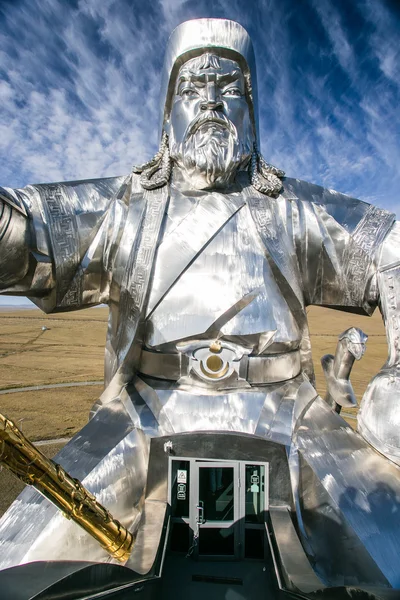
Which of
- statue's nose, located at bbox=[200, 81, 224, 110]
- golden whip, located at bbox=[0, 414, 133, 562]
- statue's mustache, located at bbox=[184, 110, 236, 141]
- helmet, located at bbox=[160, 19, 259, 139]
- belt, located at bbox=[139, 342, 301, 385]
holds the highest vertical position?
helmet, located at bbox=[160, 19, 259, 139]

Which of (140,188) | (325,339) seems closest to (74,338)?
(325,339)

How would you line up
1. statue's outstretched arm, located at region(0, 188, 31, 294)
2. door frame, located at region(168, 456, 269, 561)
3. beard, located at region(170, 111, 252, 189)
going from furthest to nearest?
beard, located at region(170, 111, 252, 189), statue's outstretched arm, located at region(0, 188, 31, 294), door frame, located at region(168, 456, 269, 561)

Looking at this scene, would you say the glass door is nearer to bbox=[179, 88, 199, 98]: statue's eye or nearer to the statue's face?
the statue's face

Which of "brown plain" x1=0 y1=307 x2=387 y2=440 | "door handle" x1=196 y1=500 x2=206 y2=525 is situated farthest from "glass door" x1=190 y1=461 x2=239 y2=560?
"brown plain" x1=0 y1=307 x2=387 y2=440

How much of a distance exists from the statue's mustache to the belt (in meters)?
1.28

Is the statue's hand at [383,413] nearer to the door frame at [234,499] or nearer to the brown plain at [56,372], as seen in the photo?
the door frame at [234,499]

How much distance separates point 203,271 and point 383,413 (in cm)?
120

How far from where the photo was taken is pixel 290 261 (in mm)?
2492

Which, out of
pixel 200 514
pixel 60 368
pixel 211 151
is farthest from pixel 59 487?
pixel 60 368

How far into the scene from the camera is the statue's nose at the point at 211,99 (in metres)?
2.49

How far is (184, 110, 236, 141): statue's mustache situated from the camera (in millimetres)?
2459

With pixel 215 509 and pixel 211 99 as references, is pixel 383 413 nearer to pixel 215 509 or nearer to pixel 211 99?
pixel 215 509

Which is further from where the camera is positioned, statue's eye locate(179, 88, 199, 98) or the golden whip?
statue's eye locate(179, 88, 199, 98)

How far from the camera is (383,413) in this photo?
2088mm
